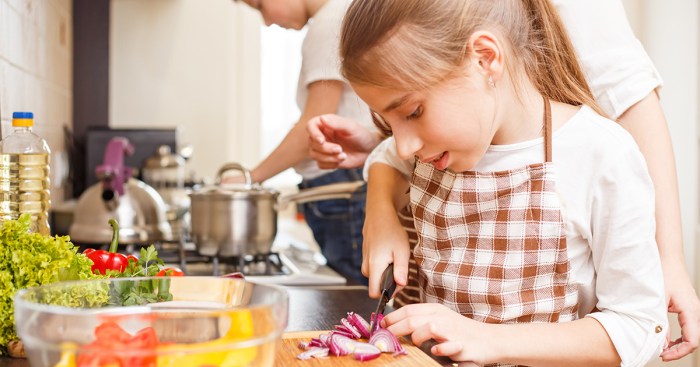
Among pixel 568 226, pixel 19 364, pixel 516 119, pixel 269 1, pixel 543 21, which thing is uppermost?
pixel 269 1

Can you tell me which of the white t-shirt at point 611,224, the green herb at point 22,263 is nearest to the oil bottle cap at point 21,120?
the green herb at point 22,263

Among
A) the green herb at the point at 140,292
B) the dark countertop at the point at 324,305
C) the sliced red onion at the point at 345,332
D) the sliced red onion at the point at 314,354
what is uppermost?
the green herb at the point at 140,292

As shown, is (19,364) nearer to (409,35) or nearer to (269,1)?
(409,35)

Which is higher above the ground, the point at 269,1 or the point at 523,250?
the point at 269,1

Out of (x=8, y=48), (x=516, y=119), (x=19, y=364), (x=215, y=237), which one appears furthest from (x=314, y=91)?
(x=19, y=364)

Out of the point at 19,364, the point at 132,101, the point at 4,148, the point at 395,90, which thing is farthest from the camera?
the point at 132,101

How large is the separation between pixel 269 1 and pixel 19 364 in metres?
1.14

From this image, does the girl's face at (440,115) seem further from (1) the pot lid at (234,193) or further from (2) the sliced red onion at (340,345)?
(1) the pot lid at (234,193)

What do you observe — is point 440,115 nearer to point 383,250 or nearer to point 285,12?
point 383,250

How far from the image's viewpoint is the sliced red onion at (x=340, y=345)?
2.65 ft

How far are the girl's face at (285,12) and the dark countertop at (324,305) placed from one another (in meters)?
0.65

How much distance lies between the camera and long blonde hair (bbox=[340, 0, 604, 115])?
874 mm

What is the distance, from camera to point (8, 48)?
1.62 metres

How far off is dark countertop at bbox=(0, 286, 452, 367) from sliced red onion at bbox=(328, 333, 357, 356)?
13 cm
